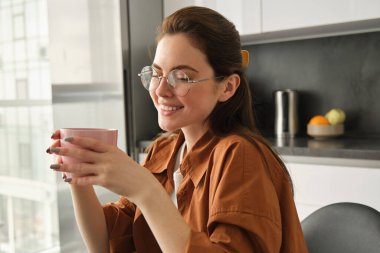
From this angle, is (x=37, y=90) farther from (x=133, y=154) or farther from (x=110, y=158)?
(x=110, y=158)

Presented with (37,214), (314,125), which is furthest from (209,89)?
(37,214)

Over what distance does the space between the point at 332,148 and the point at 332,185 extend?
0.17 metres

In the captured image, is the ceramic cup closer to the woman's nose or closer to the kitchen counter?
the woman's nose

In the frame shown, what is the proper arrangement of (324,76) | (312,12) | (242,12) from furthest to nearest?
(324,76) → (242,12) → (312,12)

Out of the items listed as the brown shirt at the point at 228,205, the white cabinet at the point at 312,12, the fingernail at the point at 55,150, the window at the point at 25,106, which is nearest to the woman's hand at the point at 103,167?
the fingernail at the point at 55,150

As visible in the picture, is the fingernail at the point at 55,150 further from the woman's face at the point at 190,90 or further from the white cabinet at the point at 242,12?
the white cabinet at the point at 242,12

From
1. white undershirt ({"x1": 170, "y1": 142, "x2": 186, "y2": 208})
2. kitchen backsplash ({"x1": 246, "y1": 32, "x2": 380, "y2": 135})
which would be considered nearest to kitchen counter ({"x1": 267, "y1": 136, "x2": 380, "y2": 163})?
kitchen backsplash ({"x1": 246, "y1": 32, "x2": 380, "y2": 135})

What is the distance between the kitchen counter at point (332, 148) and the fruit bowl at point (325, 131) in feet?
0.10

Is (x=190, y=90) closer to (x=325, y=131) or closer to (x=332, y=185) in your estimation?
(x=332, y=185)

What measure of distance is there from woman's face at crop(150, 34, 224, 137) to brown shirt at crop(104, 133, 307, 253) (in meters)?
0.08

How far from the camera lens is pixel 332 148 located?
200 centimetres

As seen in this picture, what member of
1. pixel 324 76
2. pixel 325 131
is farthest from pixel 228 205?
pixel 324 76

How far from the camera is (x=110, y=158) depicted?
25.0 inches

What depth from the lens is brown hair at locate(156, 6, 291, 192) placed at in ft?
3.01
